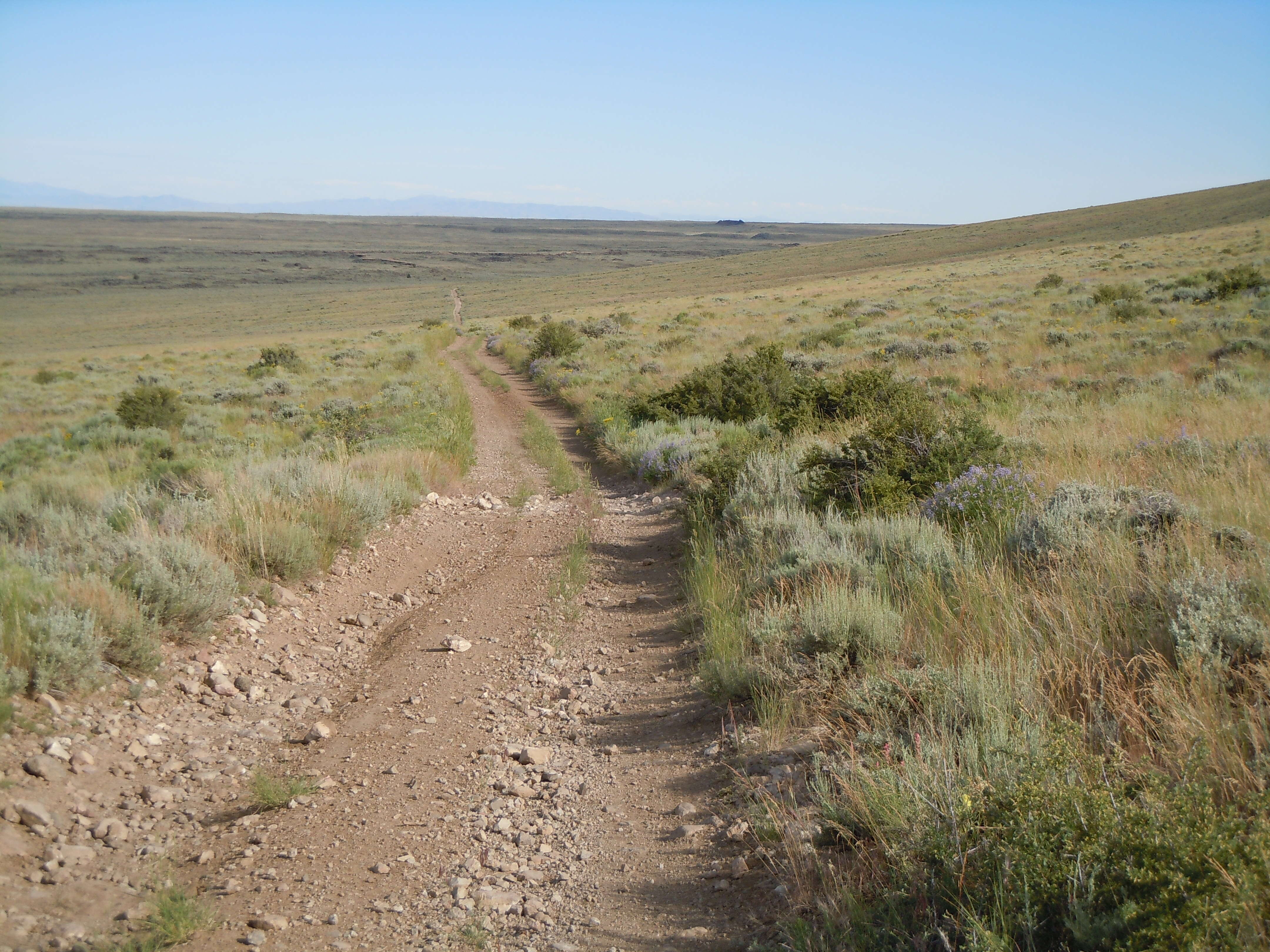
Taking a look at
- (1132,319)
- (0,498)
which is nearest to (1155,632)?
(0,498)

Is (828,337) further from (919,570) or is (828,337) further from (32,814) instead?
(32,814)

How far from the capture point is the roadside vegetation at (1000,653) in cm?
223

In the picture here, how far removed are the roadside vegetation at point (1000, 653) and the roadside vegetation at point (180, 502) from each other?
346 cm

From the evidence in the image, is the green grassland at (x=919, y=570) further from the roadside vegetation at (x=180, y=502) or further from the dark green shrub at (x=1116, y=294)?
the dark green shrub at (x=1116, y=294)

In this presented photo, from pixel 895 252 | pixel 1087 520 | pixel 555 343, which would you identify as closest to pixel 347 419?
pixel 555 343

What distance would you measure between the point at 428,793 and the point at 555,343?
78.2 ft

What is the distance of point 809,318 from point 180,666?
2890 cm

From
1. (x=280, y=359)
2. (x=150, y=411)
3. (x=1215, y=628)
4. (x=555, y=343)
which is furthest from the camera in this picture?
(x=280, y=359)

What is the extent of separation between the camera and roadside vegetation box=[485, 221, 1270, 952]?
223 centimetres

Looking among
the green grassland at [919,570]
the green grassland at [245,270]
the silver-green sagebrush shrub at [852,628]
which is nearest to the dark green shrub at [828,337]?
the green grassland at [919,570]

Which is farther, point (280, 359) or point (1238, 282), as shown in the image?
point (280, 359)

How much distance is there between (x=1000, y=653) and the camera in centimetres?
383

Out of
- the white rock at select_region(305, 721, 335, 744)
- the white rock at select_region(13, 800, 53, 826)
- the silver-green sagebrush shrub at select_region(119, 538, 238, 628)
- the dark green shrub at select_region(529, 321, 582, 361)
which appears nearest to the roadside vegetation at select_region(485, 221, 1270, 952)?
the white rock at select_region(305, 721, 335, 744)

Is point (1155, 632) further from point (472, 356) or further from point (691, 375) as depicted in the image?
point (472, 356)
